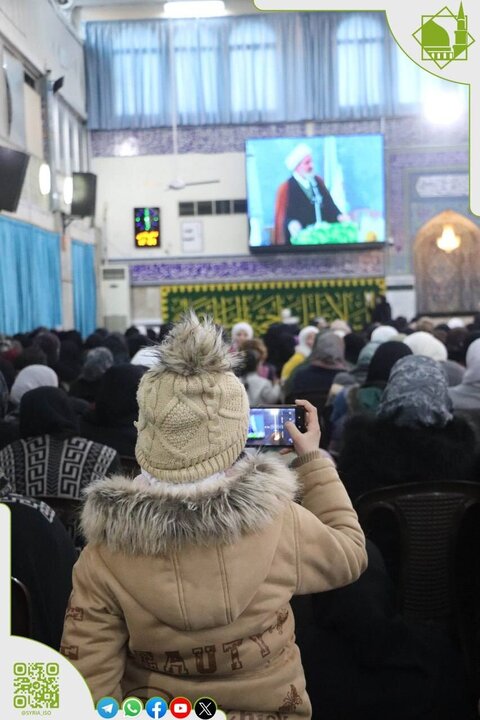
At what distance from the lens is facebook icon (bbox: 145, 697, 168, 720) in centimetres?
133

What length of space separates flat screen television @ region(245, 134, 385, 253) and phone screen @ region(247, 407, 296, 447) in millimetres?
11865

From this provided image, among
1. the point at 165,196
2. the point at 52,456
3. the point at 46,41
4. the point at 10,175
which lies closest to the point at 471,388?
the point at 52,456

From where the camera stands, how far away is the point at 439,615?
2154 millimetres

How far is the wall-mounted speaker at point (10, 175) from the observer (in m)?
6.97

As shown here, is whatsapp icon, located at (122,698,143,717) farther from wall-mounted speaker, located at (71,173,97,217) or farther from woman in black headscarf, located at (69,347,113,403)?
wall-mounted speaker, located at (71,173,97,217)

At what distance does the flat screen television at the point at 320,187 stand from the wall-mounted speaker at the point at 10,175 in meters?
6.56

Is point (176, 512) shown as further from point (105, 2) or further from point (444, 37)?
point (105, 2)

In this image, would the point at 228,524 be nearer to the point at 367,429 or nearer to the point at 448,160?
the point at 367,429

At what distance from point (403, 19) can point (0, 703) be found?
1444mm

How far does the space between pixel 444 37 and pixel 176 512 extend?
1054mm

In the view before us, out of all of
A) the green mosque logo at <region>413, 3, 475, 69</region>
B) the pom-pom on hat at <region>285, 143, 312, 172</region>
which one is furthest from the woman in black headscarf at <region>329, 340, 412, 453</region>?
the pom-pom on hat at <region>285, 143, 312, 172</region>

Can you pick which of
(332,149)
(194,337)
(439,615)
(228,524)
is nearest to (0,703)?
(228,524)

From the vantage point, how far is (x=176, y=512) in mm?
1235

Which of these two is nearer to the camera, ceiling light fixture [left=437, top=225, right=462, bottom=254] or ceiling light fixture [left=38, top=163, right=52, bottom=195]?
ceiling light fixture [left=38, top=163, right=52, bottom=195]
